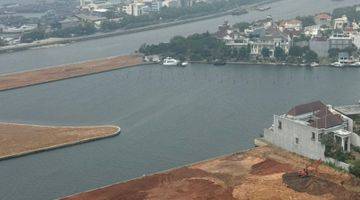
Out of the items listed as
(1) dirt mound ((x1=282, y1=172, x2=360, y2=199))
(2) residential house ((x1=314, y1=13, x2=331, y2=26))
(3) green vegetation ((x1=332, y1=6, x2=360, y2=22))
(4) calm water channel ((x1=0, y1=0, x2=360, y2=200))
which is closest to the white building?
(4) calm water channel ((x1=0, y1=0, x2=360, y2=200))

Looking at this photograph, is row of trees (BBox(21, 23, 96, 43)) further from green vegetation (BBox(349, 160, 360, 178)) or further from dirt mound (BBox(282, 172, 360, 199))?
green vegetation (BBox(349, 160, 360, 178))

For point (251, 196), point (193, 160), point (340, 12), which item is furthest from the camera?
point (340, 12)

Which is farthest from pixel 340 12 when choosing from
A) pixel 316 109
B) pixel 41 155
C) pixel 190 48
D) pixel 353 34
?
pixel 41 155

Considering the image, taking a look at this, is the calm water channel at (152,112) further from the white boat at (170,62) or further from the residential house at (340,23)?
the residential house at (340,23)

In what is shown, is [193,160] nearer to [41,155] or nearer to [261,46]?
[41,155]

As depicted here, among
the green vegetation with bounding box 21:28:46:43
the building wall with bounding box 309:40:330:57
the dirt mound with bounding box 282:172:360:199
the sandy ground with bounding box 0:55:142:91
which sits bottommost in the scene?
the dirt mound with bounding box 282:172:360:199

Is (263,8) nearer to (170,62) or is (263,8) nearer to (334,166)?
(170,62)
